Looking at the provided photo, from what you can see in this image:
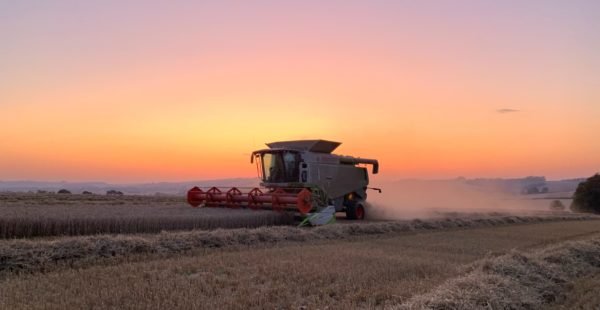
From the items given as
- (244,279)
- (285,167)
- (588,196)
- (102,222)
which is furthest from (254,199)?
(588,196)

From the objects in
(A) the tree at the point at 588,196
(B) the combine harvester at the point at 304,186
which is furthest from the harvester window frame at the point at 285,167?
(A) the tree at the point at 588,196

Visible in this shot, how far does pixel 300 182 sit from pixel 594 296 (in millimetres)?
11097

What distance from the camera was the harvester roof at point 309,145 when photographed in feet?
57.7

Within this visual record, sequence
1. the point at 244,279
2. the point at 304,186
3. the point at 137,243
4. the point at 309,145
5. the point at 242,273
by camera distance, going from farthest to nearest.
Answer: the point at 309,145 → the point at 304,186 → the point at 137,243 → the point at 242,273 → the point at 244,279

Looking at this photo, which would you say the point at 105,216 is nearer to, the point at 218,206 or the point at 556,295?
the point at 218,206

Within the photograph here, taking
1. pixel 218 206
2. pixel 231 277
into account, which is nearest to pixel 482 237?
pixel 218 206

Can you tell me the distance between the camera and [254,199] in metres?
15.1

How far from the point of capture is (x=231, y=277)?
6.48m

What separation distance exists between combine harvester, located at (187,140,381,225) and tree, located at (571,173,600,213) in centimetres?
3257

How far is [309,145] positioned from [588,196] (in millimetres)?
36786

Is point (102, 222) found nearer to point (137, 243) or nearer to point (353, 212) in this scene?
point (137, 243)

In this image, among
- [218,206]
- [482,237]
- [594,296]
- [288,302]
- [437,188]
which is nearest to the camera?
[288,302]

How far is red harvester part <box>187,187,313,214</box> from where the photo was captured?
1429 centimetres

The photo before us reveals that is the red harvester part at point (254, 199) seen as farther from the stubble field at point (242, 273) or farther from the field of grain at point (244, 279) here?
the field of grain at point (244, 279)
